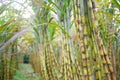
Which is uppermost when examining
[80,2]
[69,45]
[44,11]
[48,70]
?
[44,11]

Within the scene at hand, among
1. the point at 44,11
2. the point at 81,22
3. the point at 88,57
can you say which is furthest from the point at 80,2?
the point at 44,11

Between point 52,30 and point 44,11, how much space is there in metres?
0.32

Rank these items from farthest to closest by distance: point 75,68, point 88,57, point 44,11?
point 44,11 < point 75,68 < point 88,57

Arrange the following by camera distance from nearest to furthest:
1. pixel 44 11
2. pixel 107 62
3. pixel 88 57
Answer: pixel 107 62
pixel 88 57
pixel 44 11

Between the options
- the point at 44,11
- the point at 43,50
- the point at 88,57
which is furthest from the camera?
the point at 43,50

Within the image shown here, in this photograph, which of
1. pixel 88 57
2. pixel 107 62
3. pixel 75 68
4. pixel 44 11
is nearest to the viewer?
pixel 107 62

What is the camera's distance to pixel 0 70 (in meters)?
2.58

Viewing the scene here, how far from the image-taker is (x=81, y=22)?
3.81 ft

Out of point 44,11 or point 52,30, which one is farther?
point 52,30

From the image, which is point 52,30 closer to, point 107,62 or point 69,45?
point 69,45

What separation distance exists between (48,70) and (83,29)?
1.62 meters

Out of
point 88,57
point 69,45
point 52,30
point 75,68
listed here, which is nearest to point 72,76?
point 75,68

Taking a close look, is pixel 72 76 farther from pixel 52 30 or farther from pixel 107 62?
pixel 52 30

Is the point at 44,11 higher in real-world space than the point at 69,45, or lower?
higher
